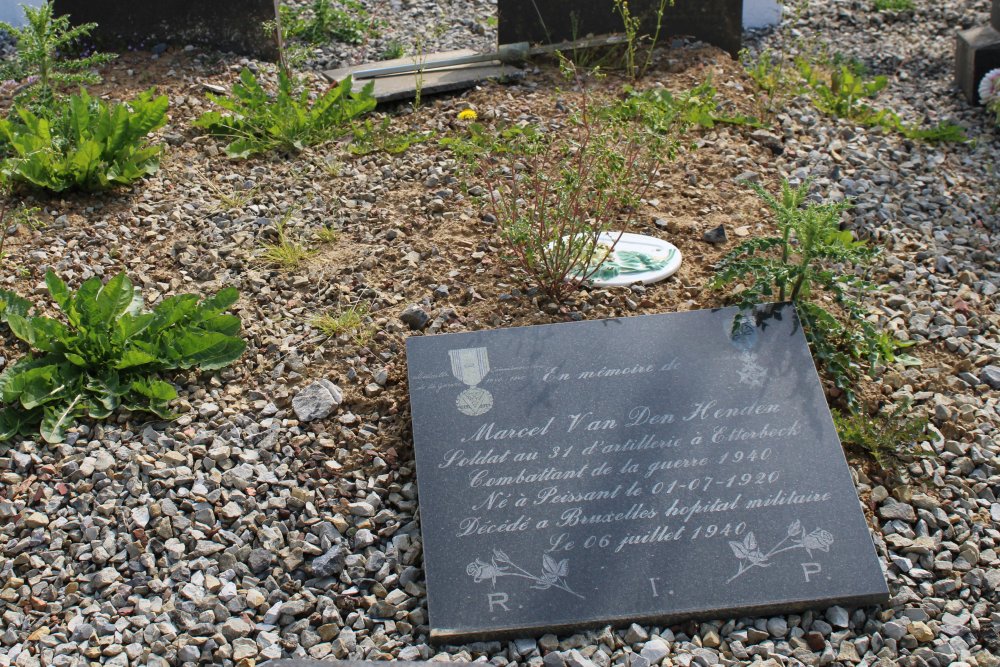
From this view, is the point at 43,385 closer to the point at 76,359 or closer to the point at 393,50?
the point at 76,359

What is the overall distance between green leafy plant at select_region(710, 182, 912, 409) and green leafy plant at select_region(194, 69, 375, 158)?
210 cm

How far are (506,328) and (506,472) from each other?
0.53m

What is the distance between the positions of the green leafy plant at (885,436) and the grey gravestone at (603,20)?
9.70 ft

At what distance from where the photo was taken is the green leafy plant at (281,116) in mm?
4633

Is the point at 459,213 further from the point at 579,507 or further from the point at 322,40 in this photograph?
the point at 322,40

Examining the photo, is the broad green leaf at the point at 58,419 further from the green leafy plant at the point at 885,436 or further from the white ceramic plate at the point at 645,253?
the green leafy plant at the point at 885,436

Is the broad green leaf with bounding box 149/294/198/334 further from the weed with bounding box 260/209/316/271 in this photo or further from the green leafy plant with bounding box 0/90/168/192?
the green leafy plant with bounding box 0/90/168/192

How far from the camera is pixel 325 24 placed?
603 centimetres

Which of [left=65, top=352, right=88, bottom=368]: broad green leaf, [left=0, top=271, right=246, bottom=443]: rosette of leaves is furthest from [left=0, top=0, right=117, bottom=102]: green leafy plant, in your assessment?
[left=65, top=352, right=88, bottom=368]: broad green leaf

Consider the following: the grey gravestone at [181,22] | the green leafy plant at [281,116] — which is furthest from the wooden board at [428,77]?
the grey gravestone at [181,22]

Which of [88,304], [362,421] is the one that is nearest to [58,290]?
[88,304]

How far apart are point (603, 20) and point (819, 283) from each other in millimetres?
2529

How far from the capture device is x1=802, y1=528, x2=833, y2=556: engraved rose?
285 centimetres

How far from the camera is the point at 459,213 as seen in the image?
4.18 m
